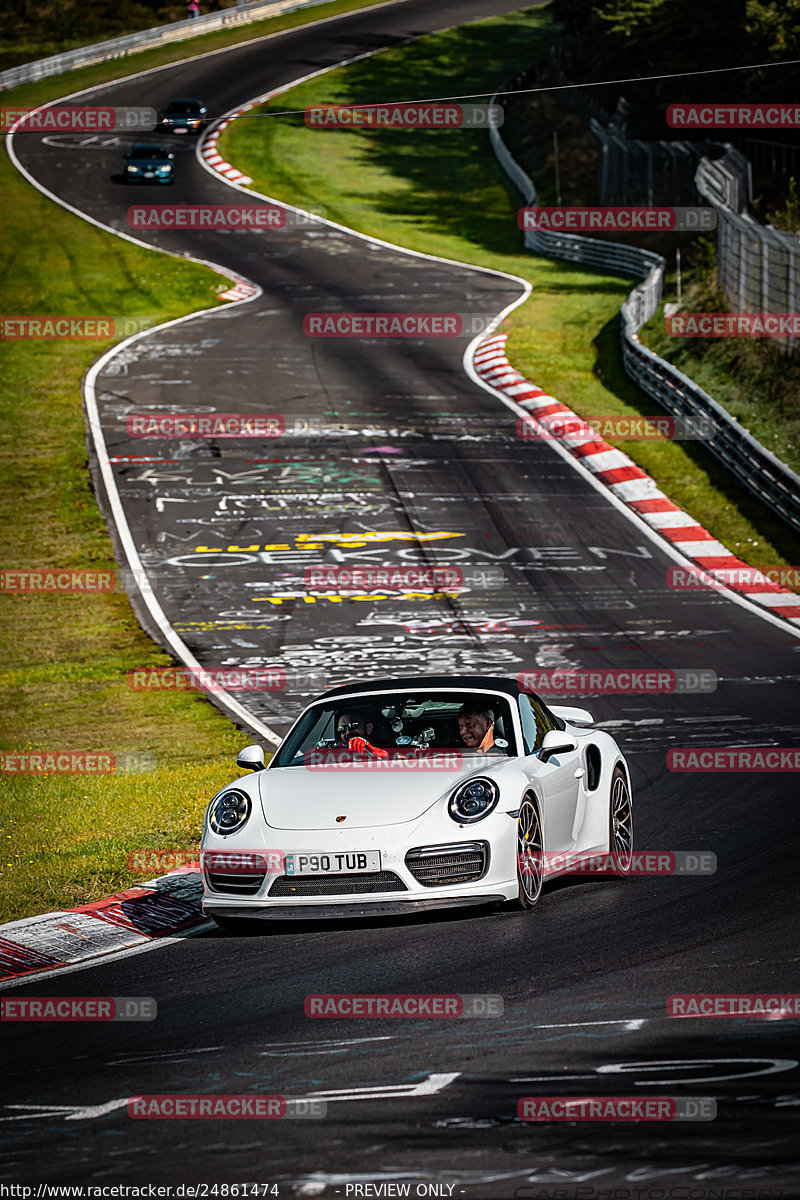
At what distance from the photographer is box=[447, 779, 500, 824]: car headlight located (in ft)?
28.4

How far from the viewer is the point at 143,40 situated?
78375mm

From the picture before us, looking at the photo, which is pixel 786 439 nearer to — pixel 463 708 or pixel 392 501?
pixel 392 501

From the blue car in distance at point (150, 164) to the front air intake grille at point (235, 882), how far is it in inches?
1917

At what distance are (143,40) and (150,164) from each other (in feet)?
89.9

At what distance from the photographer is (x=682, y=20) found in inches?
1742

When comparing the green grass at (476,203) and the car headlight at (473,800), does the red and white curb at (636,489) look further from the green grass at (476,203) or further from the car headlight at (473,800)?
the car headlight at (473,800)

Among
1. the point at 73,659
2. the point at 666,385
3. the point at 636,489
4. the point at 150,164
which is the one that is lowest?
the point at 636,489

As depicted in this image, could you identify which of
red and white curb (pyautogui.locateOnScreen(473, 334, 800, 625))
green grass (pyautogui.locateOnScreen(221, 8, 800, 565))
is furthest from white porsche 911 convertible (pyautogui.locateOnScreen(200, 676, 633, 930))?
green grass (pyautogui.locateOnScreen(221, 8, 800, 565))

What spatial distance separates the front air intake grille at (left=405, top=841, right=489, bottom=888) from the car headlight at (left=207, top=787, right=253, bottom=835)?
106 cm

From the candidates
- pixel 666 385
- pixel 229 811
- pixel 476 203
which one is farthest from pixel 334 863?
pixel 476 203

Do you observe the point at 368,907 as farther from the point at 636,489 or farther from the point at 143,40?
the point at 143,40

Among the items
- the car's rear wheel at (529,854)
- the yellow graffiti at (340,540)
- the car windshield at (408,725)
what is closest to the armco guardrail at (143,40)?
the yellow graffiti at (340,540)

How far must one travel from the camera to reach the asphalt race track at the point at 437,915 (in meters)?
5.26

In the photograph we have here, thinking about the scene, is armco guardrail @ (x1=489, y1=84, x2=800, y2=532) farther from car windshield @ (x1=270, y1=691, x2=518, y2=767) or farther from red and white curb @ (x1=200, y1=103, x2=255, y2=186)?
car windshield @ (x1=270, y1=691, x2=518, y2=767)
